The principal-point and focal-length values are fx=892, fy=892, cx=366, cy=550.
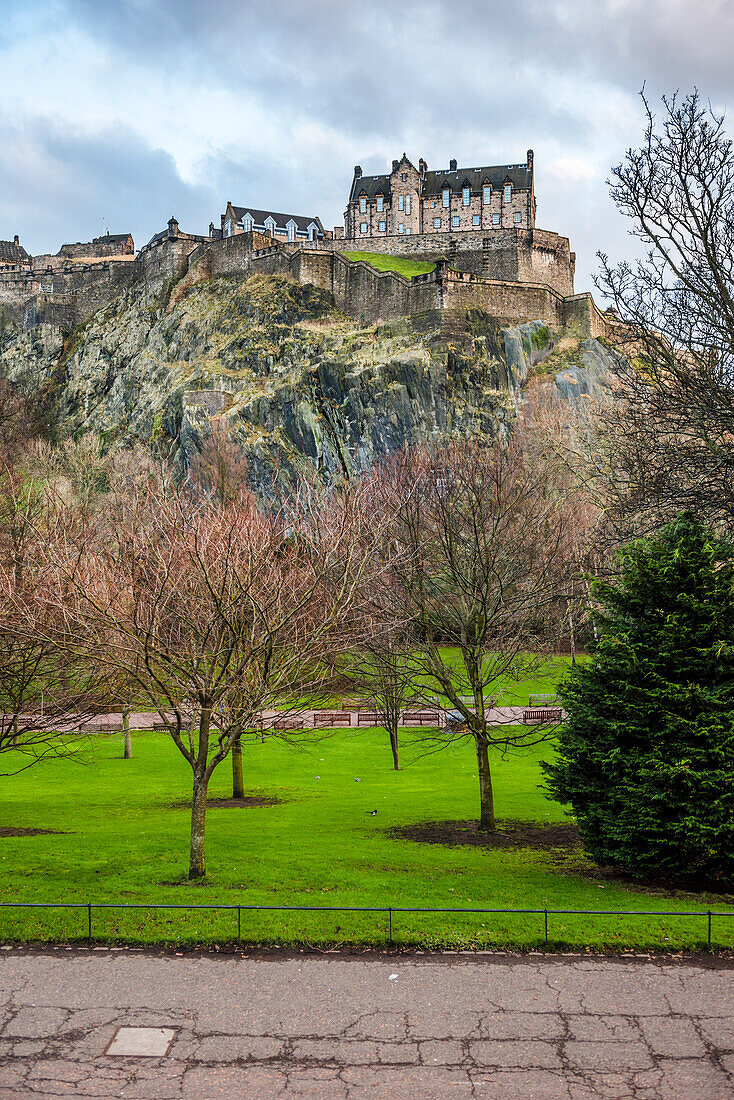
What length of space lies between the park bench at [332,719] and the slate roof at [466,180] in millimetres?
66141

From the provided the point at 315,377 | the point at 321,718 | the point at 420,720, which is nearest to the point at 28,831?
the point at 321,718

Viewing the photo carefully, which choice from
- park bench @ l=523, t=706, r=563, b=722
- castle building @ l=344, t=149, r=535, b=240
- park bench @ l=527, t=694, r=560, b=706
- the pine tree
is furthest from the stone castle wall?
the pine tree

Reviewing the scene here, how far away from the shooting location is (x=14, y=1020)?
9109mm

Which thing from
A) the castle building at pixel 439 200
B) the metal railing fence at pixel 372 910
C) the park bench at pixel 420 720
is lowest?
the park bench at pixel 420 720

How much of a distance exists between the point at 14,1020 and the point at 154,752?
20.5 meters

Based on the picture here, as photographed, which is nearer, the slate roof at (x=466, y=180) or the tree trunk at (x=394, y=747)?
the tree trunk at (x=394, y=747)

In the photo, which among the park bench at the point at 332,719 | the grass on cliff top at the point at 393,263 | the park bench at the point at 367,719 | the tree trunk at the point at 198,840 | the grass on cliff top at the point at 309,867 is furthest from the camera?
the grass on cliff top at the point at 393,263

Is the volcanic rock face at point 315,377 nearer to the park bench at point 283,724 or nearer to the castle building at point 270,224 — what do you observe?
the castle building at point 270,224

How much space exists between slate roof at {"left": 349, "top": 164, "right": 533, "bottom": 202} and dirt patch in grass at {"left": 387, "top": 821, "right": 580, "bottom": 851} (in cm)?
7776

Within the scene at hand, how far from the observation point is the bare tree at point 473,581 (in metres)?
18.0

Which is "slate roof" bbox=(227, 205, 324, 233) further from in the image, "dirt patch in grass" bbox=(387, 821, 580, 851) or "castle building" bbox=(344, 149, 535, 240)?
"dirt patch in grass" bbox=(387, 821, 580, 851)

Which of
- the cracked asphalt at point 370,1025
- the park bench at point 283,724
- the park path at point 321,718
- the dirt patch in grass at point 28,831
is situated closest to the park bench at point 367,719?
the park path at point 321,718

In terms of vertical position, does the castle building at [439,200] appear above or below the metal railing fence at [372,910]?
above

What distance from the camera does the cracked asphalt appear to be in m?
7.99
